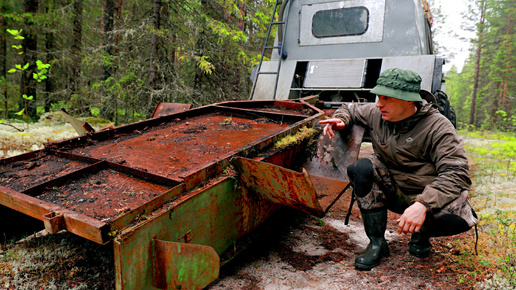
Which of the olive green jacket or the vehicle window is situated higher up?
the vehicle window

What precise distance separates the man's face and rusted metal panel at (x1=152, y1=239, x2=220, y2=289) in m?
1.82

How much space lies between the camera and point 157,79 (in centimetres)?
820

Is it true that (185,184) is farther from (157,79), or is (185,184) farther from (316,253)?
(157,79)

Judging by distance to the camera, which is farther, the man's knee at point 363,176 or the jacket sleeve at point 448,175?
the man's knee at point 363,176

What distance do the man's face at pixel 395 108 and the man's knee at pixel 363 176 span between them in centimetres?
44

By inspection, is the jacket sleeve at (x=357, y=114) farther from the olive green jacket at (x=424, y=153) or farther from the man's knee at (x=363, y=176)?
the man's knee at (x=363, y=176)

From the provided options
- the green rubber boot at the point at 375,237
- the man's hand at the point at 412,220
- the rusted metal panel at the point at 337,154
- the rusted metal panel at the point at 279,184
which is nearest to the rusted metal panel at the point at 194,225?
the rusted metal panel at the point at 279,184

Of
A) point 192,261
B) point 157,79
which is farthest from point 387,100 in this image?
point 157,79

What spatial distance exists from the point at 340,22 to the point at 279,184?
522 centimetres

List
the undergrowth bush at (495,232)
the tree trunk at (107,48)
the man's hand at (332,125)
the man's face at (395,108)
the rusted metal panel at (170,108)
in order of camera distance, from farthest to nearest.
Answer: the tree trunk at (107,48)
the rusted metal panel at (170,108)
the man's hand at (332,125)
the man's face at (395,108)
the undergrowth bush at (495,232)

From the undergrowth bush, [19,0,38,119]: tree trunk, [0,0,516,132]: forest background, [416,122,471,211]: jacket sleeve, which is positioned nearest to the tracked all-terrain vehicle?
[416,122,471,211]: jacket sleeve

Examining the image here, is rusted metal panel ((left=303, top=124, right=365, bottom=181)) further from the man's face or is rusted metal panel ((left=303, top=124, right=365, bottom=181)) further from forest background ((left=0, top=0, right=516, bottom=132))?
forest background ((left=0, top=0, right=516, bottom=132))

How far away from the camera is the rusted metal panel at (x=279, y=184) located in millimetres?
2021

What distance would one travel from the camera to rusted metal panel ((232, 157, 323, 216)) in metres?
2.02
